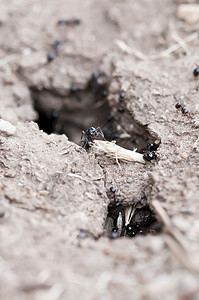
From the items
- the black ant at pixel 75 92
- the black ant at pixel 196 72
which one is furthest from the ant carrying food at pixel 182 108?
the black ant at pixel 75 92

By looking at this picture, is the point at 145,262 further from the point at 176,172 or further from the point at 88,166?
the point at 88,166

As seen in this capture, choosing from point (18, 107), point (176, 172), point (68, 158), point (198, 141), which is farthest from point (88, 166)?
point (18, 107)

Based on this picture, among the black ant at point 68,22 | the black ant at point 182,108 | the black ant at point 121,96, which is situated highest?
the black ant at point 68,22

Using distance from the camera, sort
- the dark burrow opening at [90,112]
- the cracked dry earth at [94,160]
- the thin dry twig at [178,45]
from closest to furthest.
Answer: the cracked dry earth at [94,160] → the dark burrow opening at [90,112] → the thin dry twig at [178,45]

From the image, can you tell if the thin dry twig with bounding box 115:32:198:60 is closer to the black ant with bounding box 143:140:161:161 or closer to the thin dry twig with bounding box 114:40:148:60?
the thin dry twig with bounding box 114:40:148:60

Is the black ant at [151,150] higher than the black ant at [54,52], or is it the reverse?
the black ant at [54,52]

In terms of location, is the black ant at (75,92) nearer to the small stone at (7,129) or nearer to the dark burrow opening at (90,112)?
the dark burrow opening at (90,112)

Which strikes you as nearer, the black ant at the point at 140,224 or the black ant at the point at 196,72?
the black ant at the point at 140,224

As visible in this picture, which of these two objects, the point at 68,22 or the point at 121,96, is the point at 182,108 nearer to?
the point at 121,96
